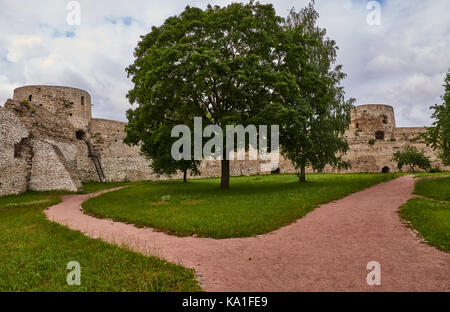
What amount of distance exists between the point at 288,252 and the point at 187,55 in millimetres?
11701

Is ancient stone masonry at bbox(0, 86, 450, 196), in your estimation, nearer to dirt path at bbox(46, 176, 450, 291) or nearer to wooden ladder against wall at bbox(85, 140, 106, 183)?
wooden ladder against wall at bbox(85, 140, 106, 183)

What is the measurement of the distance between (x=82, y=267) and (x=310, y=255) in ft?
13.4

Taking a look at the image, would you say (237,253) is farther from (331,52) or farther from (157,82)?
(331,52)

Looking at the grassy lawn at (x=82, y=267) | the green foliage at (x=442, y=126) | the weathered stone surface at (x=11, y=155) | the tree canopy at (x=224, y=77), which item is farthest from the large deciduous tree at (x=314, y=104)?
the weathered stone surface at (x=11, y=155)

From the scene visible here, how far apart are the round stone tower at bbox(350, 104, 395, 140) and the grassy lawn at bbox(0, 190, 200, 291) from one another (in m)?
39.8

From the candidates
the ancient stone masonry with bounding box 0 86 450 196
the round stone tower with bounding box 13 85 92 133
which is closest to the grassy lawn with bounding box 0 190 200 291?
the ancient stone masonry with bounding box 0 86 450 196

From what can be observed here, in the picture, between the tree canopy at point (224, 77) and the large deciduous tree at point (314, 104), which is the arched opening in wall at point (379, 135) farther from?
the tree canopy at point (224, 77)

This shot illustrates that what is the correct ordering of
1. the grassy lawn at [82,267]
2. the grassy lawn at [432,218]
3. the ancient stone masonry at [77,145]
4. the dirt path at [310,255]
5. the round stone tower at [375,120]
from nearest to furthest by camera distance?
the dirt path at [310,255] < the grassy lawn at [82,267] < the grassy lawn at [432,218] < the ancient stone masonry at [77,145] < the round stone tower at [375,120]

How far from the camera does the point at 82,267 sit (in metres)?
4.71

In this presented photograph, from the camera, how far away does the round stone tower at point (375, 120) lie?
3812cm

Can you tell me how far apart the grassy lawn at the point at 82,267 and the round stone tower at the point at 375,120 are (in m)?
39.8

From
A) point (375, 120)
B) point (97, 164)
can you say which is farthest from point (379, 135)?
point (97, 164)

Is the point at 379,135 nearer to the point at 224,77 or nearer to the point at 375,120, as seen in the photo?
the point at 375,120
